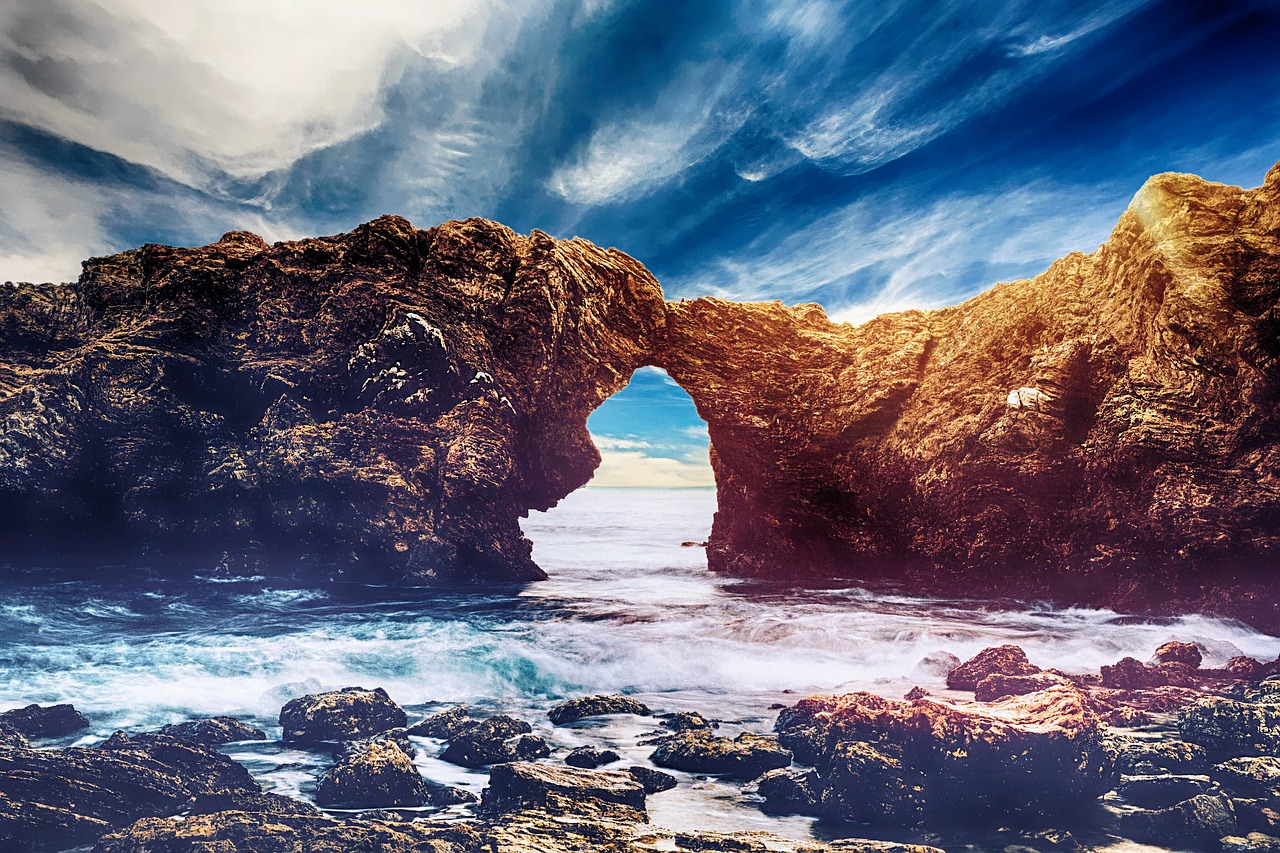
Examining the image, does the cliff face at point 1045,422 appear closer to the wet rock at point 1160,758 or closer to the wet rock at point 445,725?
the wet rock at point 1160,758

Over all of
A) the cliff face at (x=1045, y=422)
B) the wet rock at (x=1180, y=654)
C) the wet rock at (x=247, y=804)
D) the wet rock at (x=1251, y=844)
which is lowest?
the wet rock at (x=1251, y=844)

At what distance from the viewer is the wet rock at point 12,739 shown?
5.45 meters

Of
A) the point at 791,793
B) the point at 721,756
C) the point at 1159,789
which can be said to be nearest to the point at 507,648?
the point at 721,756

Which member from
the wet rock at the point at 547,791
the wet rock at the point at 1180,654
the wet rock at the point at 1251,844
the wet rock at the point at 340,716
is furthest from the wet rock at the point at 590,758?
the wet rock at the point at 1180,654

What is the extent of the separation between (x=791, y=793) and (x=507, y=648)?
15.8 feet

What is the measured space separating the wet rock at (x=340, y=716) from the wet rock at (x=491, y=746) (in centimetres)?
97

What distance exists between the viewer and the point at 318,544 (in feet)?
42.5

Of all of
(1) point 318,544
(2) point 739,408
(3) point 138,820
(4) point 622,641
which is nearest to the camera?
(3) point 138,820

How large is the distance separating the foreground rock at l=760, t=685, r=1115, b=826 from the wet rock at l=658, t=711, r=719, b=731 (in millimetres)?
1462

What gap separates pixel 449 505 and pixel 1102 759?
441 inches

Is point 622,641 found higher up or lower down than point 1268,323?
lower down

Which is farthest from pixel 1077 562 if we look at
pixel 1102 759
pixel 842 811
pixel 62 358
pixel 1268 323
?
pixel 62 358

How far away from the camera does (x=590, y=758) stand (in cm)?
596

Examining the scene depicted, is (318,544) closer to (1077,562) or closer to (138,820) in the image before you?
(138,820)
